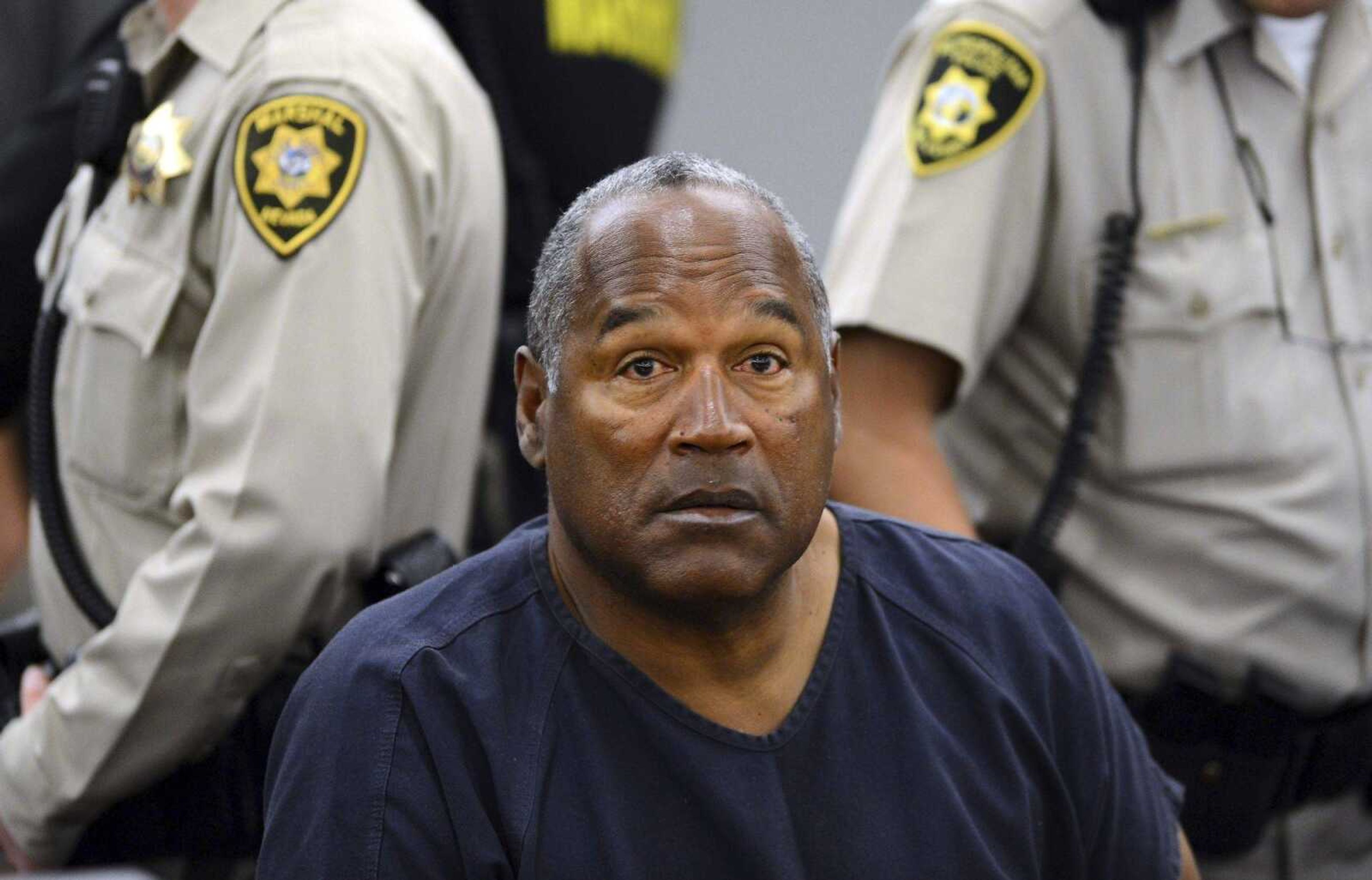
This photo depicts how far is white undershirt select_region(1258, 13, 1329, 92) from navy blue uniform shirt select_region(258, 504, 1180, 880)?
0.96 meters

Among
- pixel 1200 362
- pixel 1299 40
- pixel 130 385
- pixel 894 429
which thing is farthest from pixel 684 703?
pixel 1299 40

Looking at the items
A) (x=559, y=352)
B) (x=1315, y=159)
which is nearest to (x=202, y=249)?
(x=559, y=352)

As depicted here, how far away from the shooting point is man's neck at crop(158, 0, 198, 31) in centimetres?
208

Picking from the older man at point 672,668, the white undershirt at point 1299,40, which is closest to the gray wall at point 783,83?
the white undershirt at point 1299,40

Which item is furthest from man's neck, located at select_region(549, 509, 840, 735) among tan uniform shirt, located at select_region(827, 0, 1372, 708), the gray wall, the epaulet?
the gray wall

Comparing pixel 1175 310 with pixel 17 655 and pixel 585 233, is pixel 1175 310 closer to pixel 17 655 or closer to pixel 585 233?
pixel 585 233

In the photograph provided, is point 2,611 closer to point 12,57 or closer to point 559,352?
point 12,57

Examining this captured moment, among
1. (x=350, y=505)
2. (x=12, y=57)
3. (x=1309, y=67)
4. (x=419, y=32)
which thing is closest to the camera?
(x=350, y=505)

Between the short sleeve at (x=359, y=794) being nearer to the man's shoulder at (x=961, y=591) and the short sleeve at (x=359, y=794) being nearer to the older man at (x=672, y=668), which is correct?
the older man at (x=672, y=668)

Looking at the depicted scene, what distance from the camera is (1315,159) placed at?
7.16 feet

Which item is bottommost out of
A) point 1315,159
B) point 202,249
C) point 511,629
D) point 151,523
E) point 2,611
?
point 2,611

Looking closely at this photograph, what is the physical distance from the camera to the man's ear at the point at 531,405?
154cm

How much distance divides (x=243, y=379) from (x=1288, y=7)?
129cm

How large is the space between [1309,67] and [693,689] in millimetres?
1265
